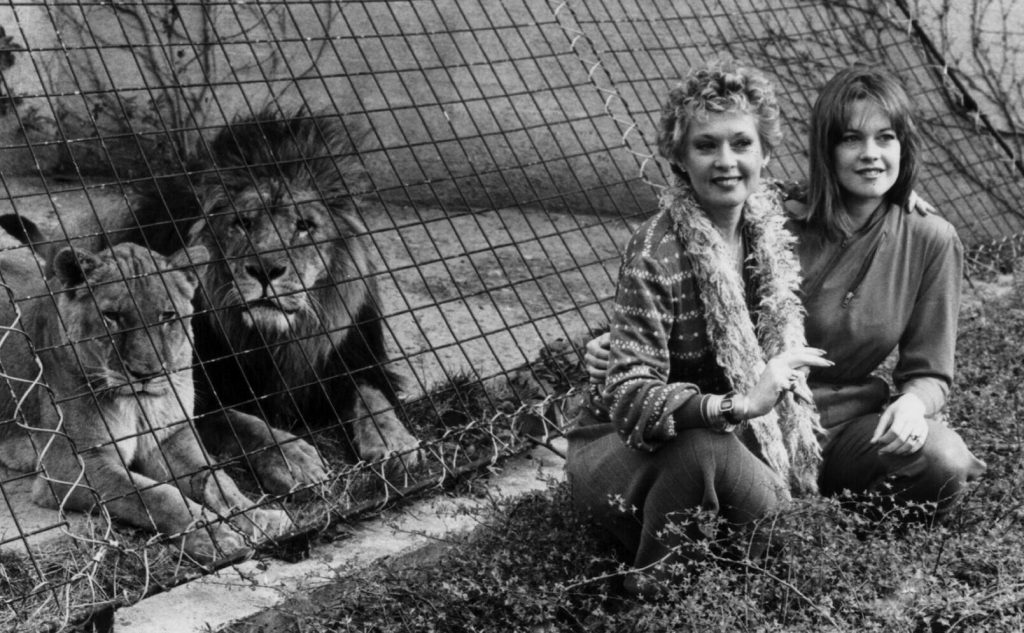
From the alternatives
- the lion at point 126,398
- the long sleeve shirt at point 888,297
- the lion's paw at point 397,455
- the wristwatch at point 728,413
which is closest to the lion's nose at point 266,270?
the lion at point 126,398

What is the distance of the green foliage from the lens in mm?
3127

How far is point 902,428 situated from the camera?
331 centimetres

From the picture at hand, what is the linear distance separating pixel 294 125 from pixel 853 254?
2.32 metres

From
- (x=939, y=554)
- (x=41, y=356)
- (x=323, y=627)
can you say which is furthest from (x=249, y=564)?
(x=939, y=554)

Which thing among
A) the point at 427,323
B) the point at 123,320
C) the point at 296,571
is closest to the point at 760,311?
the point at 296,571

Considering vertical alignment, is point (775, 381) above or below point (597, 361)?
below

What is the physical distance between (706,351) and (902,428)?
55 centimetres

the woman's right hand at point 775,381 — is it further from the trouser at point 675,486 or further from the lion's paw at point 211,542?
the lion's paw at point 211,542

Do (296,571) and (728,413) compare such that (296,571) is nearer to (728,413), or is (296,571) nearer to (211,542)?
(211,542)

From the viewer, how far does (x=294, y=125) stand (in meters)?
4.95

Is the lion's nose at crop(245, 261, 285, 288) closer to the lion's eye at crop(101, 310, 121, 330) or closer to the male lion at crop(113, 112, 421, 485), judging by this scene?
the male lion at crop(113, 112, 421, 485)

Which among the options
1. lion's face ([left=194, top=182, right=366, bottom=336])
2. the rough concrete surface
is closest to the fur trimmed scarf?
the rough concrete surface

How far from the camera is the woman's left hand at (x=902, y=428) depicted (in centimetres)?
332

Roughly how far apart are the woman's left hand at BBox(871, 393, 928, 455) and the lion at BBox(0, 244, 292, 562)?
181cm
